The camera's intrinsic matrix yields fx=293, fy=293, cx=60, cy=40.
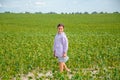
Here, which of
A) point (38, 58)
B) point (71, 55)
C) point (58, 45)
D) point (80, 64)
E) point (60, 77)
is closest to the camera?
point (60, 77)

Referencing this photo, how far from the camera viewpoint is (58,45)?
9.05 meters

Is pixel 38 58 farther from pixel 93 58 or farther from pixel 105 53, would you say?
pixel 105 53

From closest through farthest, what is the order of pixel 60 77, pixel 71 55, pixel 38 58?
pixel 60 77, pixel 38 58, pixel 71 55

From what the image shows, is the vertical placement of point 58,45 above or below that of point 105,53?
above

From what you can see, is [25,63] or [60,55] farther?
[25,63]

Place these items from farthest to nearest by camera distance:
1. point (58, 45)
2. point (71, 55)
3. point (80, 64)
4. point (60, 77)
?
point (71, 55) → point (80, 64) → point (58, 45) → point (60, 77)

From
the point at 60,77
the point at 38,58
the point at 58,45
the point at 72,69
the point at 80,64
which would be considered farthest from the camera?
the point at 38,58

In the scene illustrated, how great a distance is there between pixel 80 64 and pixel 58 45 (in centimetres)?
187

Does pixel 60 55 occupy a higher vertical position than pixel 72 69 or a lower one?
higher

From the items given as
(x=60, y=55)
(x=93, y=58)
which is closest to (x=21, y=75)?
(x=60, y=55)

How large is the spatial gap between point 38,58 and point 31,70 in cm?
172

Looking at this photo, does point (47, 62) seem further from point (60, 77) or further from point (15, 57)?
point (60, 77)

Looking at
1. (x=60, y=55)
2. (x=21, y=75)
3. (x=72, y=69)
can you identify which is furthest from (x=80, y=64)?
(x=21, y=75)

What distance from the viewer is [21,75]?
30.2 feet
